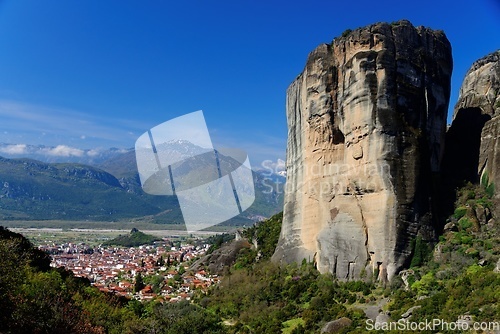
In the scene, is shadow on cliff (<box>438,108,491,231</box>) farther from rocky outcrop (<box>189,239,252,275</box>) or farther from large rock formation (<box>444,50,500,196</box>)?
rocky outcrop (<box>189,239,252,275</box>)

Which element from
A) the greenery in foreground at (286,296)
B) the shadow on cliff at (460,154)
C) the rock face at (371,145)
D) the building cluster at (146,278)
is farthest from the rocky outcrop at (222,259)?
the shadow on cliff at (460,154)

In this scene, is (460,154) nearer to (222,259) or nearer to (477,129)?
(477,129)

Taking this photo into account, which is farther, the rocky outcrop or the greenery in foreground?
the rocky outcrop

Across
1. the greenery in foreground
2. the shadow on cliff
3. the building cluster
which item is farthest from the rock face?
the building cluster

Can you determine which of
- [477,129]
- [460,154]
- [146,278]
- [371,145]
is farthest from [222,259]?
[477,129]

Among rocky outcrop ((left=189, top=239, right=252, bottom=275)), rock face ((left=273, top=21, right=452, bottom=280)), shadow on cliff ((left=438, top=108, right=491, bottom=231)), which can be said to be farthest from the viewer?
rocky outcrop ((left=189, top=239, right=252, bottom=275))

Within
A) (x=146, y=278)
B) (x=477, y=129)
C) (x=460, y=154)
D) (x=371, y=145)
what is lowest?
(x=146, y=278)

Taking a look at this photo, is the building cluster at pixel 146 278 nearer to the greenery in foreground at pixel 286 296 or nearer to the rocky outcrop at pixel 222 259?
the rocky outcrop at pixel 222 259
